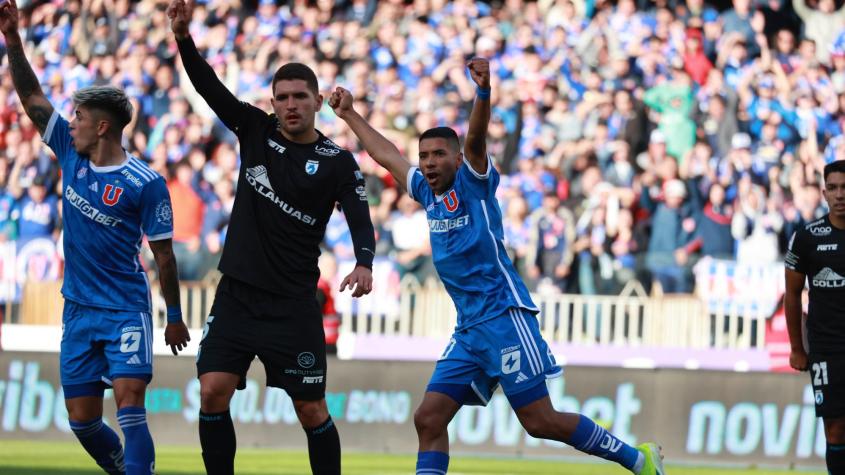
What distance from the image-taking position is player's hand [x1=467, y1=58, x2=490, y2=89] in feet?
26.7

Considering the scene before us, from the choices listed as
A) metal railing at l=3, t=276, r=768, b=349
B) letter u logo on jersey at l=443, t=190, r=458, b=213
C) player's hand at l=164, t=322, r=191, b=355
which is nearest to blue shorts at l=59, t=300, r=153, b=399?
player's hand at l=164, t=322, r=191, b=355

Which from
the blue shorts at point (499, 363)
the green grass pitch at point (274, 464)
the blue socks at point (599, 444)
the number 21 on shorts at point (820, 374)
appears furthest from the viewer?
the green grass pitch at point (274, 464)

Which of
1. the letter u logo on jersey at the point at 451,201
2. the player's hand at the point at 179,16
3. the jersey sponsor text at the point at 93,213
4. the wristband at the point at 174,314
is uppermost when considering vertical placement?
the player's hand at the point at 179,16

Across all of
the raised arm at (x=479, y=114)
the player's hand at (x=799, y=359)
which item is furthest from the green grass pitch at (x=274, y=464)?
the raised arm at (x=479, y=114)

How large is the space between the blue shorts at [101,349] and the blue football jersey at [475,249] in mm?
1803

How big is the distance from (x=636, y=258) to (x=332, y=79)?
19.1ft

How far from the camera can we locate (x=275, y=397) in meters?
15.3

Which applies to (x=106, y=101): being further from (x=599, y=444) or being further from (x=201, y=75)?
(x=599, y=444)

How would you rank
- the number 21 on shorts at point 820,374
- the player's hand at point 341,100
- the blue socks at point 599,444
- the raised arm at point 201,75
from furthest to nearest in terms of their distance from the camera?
1. the number 21 on shorts at point 820,374
2. the player's hand at point 341,100
3. the blue socks at point 599,444
4. the raised arm at point 201,75

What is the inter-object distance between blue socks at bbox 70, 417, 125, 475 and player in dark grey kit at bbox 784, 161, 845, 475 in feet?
15.4

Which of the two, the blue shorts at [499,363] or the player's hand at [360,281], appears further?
the blue shorts at [499,363]

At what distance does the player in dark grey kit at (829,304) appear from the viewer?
32.4 ft

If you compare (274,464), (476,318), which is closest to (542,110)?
(274,464)

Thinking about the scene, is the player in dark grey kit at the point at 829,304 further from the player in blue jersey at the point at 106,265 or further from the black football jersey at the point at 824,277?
the player in blue jersey at the point at 106,265
